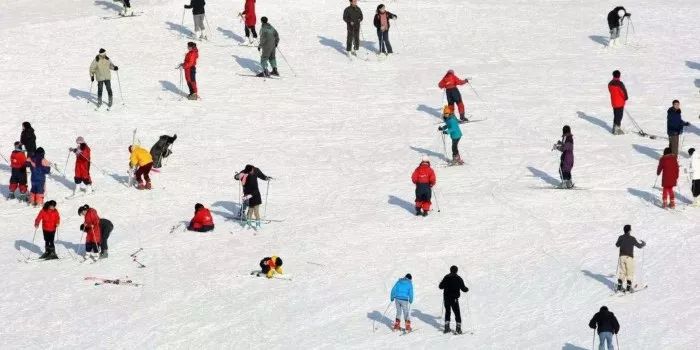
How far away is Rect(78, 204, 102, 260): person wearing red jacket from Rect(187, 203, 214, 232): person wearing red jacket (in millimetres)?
2157

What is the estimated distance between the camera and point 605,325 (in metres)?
20.3

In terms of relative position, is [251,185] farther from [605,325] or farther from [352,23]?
[352,23]

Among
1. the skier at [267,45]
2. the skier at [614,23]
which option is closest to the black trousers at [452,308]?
the skier at [267,45]

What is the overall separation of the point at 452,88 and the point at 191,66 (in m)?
6.76

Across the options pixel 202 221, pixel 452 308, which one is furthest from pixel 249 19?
pixel 452 308

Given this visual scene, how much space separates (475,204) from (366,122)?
6467 mm

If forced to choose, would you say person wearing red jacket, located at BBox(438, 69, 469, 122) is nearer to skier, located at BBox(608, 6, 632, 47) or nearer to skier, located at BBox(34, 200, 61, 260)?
skier, located at BBox(608, 6, 632, 47)

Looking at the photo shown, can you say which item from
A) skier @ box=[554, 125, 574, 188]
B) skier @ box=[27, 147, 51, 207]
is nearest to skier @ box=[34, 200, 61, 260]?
skier @ box=[27, 147, 51, 207]

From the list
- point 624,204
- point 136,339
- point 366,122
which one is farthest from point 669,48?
point 136,339

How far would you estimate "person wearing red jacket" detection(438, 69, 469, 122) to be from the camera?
3278 cm

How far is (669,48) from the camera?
3950 centimetres

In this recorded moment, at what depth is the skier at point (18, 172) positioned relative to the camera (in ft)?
95.4

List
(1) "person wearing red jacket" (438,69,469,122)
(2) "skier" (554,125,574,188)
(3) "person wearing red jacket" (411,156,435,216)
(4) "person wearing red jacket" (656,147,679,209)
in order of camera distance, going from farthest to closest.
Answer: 1. (1) "person wearing red jacket" (438,69,469,122)
2. (2) "skier" (554,125,574,188)
3. (3) "person wearing red jacket" (411,156,435,216)
4. (4) "person wearing red jacket" (656,147,679,209)

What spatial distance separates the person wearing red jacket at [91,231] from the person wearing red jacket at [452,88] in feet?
33.9
